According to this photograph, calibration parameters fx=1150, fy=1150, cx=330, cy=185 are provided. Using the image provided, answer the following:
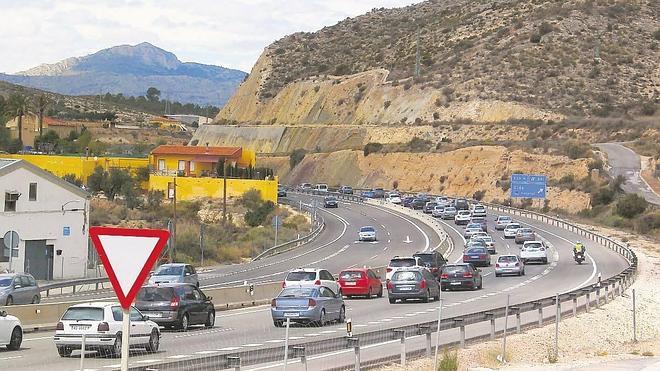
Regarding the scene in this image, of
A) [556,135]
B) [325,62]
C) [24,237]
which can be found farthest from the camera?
[325,62]

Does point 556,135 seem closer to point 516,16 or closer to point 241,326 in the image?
point 516,16

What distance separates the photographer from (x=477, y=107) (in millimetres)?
138750

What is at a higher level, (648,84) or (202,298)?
(648,84)

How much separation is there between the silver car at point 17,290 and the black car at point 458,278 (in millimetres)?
17122

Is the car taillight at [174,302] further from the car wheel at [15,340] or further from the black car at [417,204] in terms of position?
the black car at [417,204]

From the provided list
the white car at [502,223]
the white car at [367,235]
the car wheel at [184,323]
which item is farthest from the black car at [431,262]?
the white car at [502,223]

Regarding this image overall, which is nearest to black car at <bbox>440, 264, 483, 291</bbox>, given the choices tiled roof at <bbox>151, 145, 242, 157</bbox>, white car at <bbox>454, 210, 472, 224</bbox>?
white car at <bbox>454, 210, 472, 224</bbox>

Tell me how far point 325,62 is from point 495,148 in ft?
232

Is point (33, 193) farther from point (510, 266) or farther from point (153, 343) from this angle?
point (153, 343)

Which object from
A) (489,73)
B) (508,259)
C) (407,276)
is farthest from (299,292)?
(489,73)

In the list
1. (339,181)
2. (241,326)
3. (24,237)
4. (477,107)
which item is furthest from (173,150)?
(241,326)

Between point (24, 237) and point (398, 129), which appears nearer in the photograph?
point (24, 237)

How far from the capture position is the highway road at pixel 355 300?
23.6 m

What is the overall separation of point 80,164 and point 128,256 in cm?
10562
